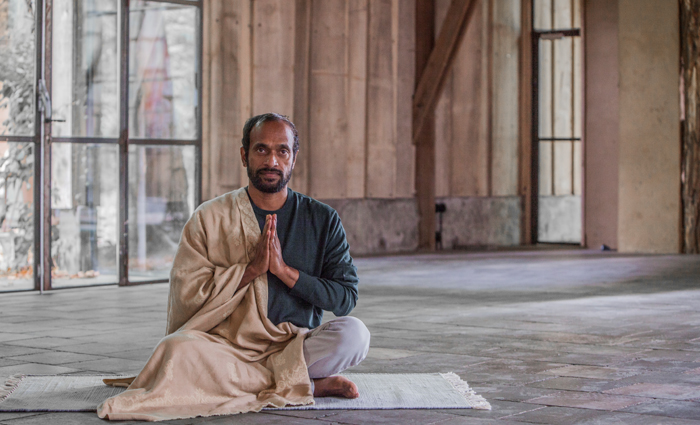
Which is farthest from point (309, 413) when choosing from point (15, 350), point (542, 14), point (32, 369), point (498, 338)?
point (542, 14)

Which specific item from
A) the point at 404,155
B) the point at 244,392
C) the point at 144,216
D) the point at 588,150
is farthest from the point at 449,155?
the point at 244,392

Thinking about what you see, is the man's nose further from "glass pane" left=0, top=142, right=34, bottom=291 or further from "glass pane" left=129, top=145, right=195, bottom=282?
"glass pane" left=129, top=145, right=195, bottom=282

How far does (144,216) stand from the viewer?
7945 mm

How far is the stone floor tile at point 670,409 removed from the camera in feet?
10.2

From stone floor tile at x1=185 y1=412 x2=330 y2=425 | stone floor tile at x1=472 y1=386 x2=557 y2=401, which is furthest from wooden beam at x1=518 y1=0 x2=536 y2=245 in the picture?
stone floor tile at x1=185 y1=412 x2=330 y2=425

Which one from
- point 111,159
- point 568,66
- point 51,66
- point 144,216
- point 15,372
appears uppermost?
point 568,66

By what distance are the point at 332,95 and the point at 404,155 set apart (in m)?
1.47

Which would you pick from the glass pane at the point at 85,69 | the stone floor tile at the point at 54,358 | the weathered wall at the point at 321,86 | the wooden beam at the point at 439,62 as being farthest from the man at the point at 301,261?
the wooden beam at the point at 439,62

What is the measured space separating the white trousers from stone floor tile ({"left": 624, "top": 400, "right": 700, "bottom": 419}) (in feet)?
3.15

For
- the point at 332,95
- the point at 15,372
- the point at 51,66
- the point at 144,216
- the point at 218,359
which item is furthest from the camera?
the point at 332,95

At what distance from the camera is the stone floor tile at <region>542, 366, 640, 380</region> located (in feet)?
12.6

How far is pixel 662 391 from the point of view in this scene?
349cm

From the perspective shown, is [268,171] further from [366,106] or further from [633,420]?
[366,106]

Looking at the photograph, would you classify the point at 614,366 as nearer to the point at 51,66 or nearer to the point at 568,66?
the point at 51,66
